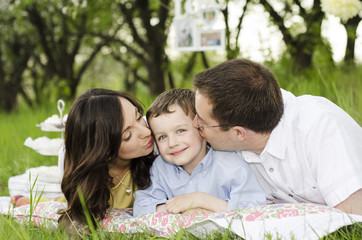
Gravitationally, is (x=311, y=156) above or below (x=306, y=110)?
below

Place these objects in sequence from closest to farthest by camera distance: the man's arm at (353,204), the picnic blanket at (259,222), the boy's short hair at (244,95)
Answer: the picnic blanket at (259,222), the man's arm at (353,204), the boy's short hair at (244,95)

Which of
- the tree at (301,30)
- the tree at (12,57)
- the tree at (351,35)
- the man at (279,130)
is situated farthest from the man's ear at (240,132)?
the tree at (12,57)

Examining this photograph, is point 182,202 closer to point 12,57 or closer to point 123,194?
point 123,194

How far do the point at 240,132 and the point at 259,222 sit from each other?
53cm

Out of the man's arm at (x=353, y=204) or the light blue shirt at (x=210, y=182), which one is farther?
the light blue shirt at (x=210, y=182)

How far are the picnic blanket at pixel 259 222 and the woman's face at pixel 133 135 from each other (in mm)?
393

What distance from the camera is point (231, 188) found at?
8.13 ft

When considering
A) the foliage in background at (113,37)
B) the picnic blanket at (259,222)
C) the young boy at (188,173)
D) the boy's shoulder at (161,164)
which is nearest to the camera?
the picnic blanket at (259,222)

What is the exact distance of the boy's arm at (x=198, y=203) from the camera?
7.83ft

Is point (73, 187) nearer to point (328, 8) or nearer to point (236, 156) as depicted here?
point (236, 156)

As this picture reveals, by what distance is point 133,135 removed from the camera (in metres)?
2.57

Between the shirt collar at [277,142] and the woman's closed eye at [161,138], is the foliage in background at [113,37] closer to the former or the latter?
Answer: the shirt collar at [277,142]

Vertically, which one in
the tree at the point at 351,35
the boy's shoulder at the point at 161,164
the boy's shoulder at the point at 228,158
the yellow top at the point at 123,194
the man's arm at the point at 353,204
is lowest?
the yellow top at the point at 123,194

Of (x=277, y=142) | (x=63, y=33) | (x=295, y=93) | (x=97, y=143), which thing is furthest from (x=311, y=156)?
(x=63, y=33)
